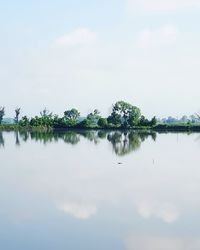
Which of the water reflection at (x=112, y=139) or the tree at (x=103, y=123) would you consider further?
the tree at (x=103, y=123)

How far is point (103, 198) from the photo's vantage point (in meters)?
13.0

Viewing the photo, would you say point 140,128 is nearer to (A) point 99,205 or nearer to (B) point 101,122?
(B) point 101,122

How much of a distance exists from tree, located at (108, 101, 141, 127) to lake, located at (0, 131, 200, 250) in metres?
46.4

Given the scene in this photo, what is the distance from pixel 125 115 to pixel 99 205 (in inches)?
2310

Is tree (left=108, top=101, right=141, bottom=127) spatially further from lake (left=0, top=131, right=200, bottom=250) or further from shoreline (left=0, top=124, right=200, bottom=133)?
lake (left=0, top=131, right=200, bottom=250)

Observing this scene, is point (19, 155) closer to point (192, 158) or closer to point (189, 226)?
point (192, 158)

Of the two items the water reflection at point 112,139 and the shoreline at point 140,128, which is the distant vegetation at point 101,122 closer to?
the shoreline at point 140,128

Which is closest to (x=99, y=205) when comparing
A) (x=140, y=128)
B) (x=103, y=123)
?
(x=140, y=128)

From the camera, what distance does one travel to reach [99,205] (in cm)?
1202

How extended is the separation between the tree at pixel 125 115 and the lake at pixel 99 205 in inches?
1828

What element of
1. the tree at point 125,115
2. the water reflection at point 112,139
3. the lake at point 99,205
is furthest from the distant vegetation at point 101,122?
the lake at point 99,205

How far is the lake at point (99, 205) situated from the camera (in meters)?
8.88

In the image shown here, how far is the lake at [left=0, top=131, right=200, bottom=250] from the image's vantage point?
8.88m

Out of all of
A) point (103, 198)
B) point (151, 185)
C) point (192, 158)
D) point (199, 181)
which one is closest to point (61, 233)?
point (103, 198)
